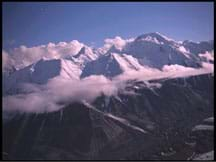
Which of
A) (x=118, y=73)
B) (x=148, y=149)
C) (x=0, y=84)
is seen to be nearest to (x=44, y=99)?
(x=148, y=149)

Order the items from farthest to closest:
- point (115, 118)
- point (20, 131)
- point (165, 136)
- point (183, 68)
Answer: point (183, 68) → point (115, 118) → point (20, 131) → point (165, 136)

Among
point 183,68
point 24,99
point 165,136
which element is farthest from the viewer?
point 183,68

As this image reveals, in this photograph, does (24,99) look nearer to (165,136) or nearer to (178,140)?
(165,136)

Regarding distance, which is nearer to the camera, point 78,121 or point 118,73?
point 78,121

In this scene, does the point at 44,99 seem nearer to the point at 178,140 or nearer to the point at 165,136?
the point at 165,136

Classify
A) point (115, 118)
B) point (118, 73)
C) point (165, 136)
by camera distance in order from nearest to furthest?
point (165, 136), point (115, 118), point (118, 73)

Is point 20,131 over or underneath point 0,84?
underneath

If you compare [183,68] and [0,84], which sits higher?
[0,84]

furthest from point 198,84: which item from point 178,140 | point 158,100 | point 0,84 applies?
point 0,84

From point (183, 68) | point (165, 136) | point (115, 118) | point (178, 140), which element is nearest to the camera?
point (178, 140)
